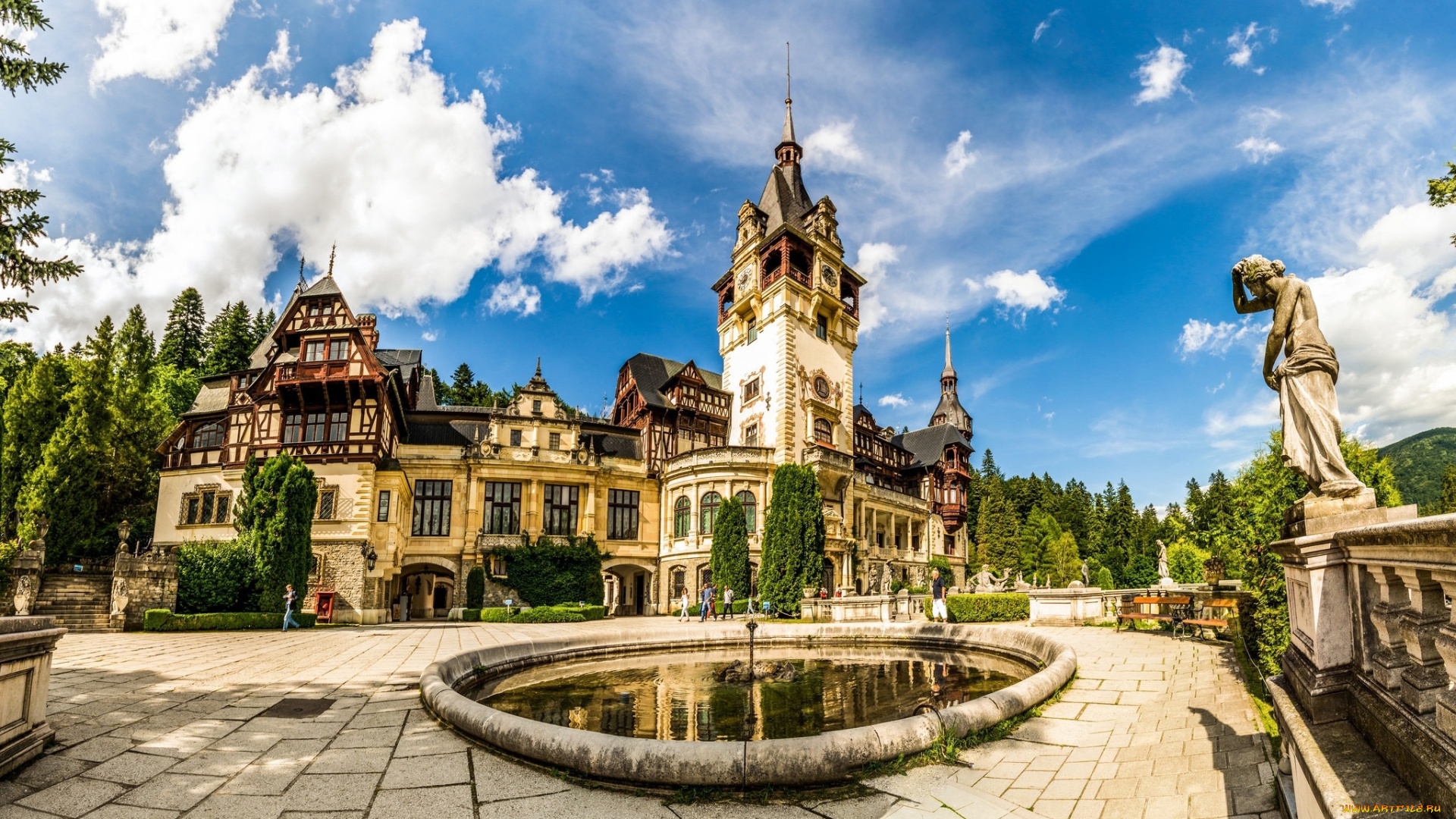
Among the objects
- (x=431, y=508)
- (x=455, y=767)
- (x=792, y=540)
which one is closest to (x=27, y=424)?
(x=431, y=508)

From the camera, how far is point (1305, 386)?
17.3ft

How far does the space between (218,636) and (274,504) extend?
6980 mm

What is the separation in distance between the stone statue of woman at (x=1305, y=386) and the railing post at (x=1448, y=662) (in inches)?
117

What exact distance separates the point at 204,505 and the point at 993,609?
38462mm

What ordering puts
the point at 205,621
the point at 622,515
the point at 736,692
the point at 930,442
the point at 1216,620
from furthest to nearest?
the point at 930,442
the point at 622,515
the point at 205,621
the point at 1216,620
the point at 736,692

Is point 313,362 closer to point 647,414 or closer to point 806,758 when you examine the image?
point 647,414

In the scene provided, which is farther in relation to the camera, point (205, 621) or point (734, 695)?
point (205, 621)

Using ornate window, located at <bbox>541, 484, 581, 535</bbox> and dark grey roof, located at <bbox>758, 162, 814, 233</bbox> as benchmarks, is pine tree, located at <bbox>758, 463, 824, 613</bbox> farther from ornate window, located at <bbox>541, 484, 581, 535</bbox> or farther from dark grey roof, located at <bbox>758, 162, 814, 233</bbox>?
dark grey roof, located at <bbox>758, 162, 814, 233</bbox>

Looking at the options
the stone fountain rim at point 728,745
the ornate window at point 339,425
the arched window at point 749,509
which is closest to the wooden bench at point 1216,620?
the stone fountain rim at point 728,745

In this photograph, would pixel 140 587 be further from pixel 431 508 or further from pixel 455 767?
pixel 455 767

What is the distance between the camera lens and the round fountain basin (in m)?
9.10

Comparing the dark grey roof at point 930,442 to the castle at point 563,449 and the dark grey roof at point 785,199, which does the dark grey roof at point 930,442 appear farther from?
the dark grey roof at point 785,199

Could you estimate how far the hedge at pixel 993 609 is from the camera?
78.4ft

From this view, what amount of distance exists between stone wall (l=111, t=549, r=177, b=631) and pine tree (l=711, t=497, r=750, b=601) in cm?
2297
